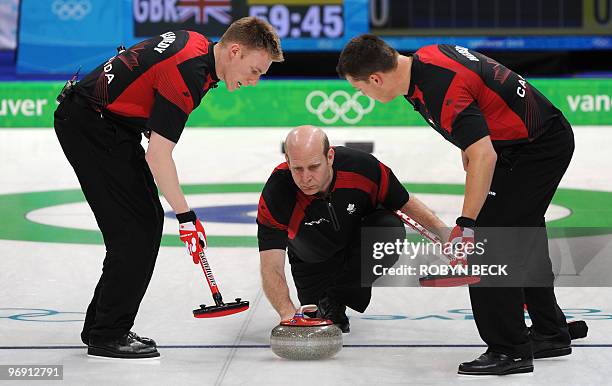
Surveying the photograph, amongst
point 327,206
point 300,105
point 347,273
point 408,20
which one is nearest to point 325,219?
point 327,206

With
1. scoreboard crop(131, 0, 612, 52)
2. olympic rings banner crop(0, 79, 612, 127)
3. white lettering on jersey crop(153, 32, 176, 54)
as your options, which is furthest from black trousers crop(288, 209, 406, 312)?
scoreboard crop(131, 0, 612, 52)

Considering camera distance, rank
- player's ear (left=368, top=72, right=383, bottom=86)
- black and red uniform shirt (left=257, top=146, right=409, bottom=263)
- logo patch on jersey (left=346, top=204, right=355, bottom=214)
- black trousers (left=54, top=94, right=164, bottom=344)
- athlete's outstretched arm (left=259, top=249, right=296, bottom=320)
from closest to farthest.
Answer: player's ear (left=368, top=72, right=383, bottom=86), black trousers (left=54, top=94, right=164, bottom=344), athlete's outstretched arm (left=259, top=249, right=296, bottom=320), black and red uniform shirt (left=257, top=146, right=409, bottom=263), logo patch on jersey (left=346, top=204, right=355, bottom=214)

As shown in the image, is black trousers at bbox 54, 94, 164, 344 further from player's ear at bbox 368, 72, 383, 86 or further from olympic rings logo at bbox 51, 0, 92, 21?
olympic rings logo at bbox 51, 0, 92, 21

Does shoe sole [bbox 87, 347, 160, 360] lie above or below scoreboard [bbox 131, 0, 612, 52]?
above

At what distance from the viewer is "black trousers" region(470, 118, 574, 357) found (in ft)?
13.8

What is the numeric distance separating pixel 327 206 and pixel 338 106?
8.24m

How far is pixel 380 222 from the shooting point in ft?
16.3

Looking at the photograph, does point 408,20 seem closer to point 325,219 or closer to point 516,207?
point 325,219

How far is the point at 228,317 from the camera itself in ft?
17.1

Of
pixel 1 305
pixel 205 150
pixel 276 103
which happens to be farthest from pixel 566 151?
pixel 276 103

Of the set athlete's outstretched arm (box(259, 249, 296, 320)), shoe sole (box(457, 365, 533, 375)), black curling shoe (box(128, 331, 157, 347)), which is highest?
athlete's outstretched arm (box(259, 249, 296, 320))

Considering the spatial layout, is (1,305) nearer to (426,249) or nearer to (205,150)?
(426,249)

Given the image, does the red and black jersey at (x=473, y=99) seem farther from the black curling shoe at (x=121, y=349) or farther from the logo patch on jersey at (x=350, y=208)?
the black curling shoe at (x=121, y=349)

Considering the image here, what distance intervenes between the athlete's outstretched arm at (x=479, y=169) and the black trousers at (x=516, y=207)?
289 mm
